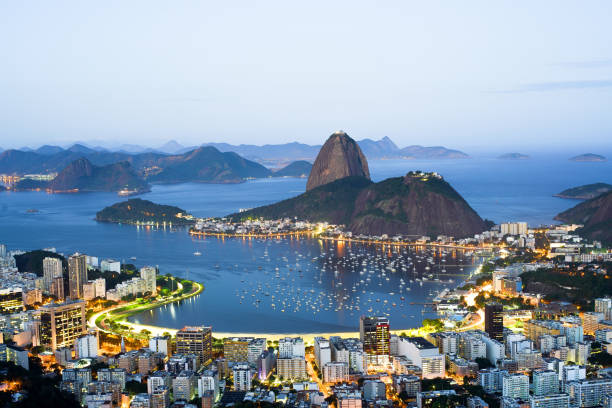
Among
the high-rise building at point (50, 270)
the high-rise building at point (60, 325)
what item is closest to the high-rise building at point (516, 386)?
the high-rise building at point (60, 325)

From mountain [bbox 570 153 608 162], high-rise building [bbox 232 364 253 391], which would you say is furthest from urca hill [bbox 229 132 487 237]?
mountain [bbox 570 153 608 162]

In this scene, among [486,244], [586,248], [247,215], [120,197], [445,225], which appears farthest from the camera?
[120,197]

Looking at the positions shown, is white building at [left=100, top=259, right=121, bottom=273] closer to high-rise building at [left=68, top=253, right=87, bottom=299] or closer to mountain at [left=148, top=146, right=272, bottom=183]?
high-rise building at [left=68, top=253, right=87, bottom=299]

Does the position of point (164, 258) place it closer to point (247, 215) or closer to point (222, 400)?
point (247, 215)

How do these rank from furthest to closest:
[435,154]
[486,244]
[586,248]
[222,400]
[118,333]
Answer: [435,154] → [486,244] → [586,248] → [118,333] → [222,400]

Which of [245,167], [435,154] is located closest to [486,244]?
[245,167]

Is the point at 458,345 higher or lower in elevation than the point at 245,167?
lower

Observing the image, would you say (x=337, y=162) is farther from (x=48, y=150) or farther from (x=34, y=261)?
(x=48, y=150)
